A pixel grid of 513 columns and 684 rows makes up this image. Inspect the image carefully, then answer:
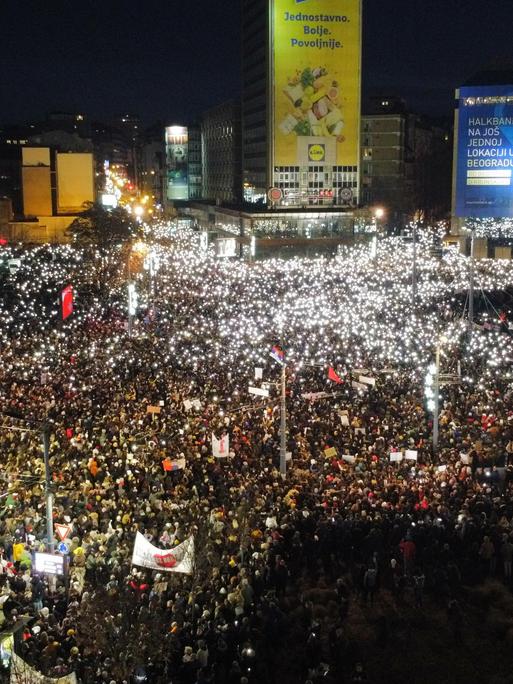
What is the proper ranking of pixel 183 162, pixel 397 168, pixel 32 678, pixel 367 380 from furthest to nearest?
pixel 183 162, pixel 397 168, pixel 367 380, pixel 32 678

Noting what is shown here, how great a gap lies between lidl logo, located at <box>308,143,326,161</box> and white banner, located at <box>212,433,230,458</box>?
165 feet

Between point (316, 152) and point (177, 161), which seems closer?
point (316, 152)

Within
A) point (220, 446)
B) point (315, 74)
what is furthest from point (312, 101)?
point (220, 446)

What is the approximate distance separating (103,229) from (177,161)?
6351 cm

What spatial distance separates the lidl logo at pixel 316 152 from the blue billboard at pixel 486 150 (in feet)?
70.2

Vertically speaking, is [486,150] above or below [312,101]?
below

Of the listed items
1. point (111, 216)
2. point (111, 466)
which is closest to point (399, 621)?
point (111, 466)

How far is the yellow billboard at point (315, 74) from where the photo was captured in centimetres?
6166

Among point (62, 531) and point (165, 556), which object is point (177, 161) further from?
point (165, 556)

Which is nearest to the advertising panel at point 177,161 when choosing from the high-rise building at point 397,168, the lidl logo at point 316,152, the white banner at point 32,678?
the high-rise building at point 397,168

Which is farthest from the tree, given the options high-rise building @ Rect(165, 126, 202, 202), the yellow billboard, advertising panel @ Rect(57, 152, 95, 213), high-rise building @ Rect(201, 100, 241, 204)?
high-rise building @ Rect(165, 126, 202, 202)

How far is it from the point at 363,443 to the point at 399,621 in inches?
219

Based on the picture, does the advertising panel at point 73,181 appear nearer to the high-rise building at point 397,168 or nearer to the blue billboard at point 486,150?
the blue billboard at point 486,150

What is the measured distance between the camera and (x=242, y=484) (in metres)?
14.7
